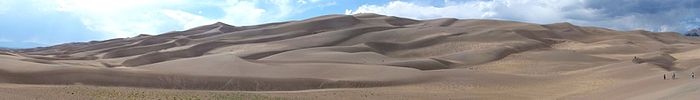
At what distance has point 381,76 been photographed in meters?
39.5

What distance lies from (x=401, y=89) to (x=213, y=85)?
9.30 metres

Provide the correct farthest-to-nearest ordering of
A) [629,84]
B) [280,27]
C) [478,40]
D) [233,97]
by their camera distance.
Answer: [280,27], [478,40], [629,84], [233,97]

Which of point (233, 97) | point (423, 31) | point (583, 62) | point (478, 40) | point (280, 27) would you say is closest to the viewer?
point (233, 97)

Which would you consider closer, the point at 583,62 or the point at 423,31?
the point at 583,62

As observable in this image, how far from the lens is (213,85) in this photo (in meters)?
37.8

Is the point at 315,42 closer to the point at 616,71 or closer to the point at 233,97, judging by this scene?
the point at 616,71

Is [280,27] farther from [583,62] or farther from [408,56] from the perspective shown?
[583,62]

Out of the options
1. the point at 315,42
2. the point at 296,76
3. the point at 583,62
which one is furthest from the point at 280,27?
the point at 296,76

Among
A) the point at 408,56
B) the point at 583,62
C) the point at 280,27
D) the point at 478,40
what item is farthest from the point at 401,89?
the point at 280,27

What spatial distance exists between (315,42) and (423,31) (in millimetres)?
12000

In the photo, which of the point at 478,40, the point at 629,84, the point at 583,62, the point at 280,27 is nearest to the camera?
the point at 629,84

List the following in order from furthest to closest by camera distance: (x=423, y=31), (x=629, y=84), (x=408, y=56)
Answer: (x=423, y=31), (x=408, y=56), (x=629, y=84)

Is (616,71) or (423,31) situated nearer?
(616,71)

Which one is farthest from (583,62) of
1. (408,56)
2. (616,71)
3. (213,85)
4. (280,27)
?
(280,27)
